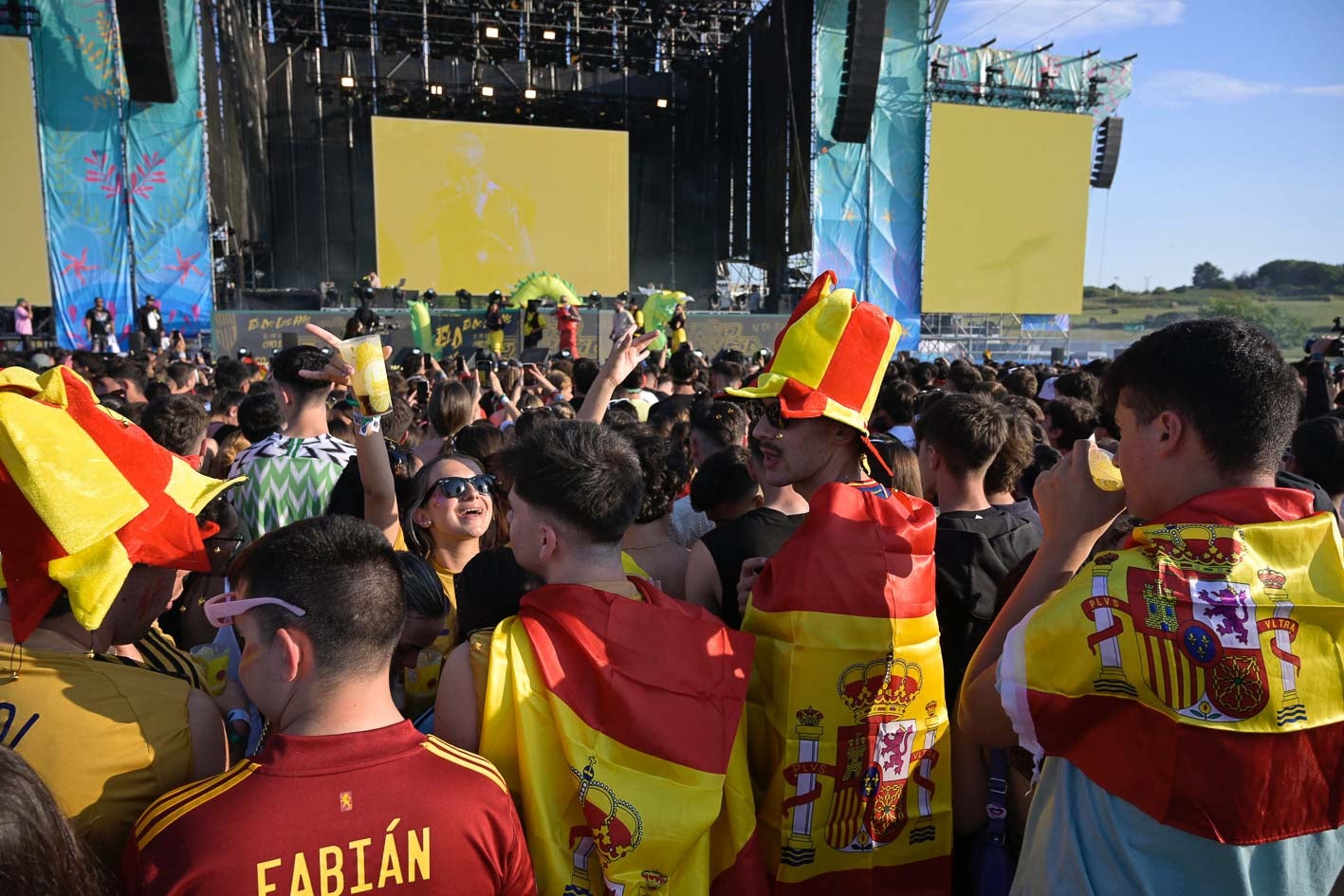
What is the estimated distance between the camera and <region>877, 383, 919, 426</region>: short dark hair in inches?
198

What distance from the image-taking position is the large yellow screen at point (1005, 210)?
68.0ft

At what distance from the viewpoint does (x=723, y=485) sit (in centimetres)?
280

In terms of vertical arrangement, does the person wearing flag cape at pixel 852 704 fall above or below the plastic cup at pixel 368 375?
below

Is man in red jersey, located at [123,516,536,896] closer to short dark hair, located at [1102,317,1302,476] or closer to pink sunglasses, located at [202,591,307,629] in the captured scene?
pink sunglasses, located at [202,591,307,629]

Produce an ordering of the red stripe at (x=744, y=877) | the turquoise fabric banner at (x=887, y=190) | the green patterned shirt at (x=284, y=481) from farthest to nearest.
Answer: the turquoise fabric banner at (x=887, y=190)
the green patterned shirt at (x=284, y=481)
the red stripe at (x=744, y=877)

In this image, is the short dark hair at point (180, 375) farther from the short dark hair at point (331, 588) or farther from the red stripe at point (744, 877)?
the red stripe at point (744, 877)

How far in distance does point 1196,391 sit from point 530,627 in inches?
45.7

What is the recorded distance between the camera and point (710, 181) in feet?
84.0

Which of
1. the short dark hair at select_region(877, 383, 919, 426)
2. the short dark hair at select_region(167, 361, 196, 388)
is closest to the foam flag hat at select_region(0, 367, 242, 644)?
the short dark hair at select_region(877, 383, 919, 426)

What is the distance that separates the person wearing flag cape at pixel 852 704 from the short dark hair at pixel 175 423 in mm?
2562

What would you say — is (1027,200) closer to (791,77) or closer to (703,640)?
(791,77)

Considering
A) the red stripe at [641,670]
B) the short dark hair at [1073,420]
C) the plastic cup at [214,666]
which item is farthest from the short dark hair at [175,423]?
the short dark hair at [1073,420]

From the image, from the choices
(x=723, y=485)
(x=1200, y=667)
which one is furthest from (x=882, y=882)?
(x=723, y=485)

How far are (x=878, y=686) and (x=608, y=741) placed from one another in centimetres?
62
